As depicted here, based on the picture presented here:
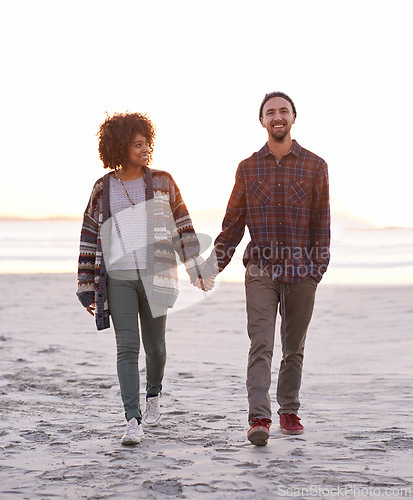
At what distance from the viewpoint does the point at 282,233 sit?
457 centimetres

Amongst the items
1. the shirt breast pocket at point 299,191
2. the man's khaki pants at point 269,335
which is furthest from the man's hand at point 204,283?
the shirt breast pocket at point 299,191

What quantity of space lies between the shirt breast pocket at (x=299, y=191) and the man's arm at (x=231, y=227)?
325 millimetres

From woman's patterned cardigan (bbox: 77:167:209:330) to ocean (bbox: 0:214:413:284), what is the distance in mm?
11137

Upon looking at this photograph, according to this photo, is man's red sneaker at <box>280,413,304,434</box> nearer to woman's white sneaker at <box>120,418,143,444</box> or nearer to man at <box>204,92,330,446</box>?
man at <box>204,92,330,446</box>

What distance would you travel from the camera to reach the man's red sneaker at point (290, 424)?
181 inches

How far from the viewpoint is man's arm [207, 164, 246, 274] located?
4.70m

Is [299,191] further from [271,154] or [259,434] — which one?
[259,434]

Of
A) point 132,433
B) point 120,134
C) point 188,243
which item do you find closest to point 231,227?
point 188,243

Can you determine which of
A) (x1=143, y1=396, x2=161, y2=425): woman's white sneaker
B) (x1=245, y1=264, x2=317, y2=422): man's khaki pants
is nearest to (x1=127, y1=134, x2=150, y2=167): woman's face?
(x1=245, y1=264, x2=317, y2=422): man's khaki pants

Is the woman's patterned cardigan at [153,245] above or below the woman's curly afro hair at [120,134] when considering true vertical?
below

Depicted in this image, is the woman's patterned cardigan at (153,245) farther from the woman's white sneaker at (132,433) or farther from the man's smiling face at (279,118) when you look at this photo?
the man's smiling face at (279,118)

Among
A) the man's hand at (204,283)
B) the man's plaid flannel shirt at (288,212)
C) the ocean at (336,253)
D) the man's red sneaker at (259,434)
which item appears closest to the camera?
the man's red sneaker at (259,434)

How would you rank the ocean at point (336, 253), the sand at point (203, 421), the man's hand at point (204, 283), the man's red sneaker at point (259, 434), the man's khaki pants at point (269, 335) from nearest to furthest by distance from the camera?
the sand at point (203, 421), the man's red sneaker at point (259, 434), the man's khaki pants at point (269, 335), the man's hand at point (204, 283), the ocean at point (336, 253)

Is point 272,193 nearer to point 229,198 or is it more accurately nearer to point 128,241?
point 229,198
